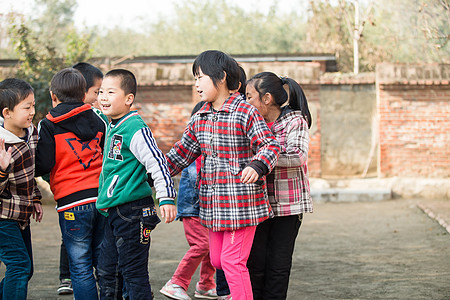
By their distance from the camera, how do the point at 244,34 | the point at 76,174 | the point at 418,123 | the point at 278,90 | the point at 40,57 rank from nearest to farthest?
the point at 76,174, the point at 278,90, the point at 418,123, the point at 40,57, the point at 244,34

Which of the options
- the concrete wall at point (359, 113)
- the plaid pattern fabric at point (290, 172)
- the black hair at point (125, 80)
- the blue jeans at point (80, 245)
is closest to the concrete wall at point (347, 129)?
the concrete wall at point (359, 113)

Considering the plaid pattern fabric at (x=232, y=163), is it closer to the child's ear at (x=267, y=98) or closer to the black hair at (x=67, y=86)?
the child's ear at (x=267, y=98)

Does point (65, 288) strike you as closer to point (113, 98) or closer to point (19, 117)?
point (19, 117)

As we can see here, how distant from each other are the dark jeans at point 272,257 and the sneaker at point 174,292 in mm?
774

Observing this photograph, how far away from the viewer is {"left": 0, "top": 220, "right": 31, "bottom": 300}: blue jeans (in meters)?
3.50

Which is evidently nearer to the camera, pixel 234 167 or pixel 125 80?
pixel 234 167

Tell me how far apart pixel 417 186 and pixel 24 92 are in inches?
341

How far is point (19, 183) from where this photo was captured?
→ 360cm

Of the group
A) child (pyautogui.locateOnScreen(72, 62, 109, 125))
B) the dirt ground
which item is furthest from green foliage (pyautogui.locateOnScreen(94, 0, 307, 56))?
child (pyautogui.locateOnScreen(72, 62, 109, 125))

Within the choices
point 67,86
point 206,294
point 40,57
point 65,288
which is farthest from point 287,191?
point 40,57

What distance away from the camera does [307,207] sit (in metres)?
3.86

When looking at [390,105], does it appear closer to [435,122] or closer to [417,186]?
[435,122]

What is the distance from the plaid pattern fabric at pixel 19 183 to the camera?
354 centimetres

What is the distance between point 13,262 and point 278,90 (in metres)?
1.96
